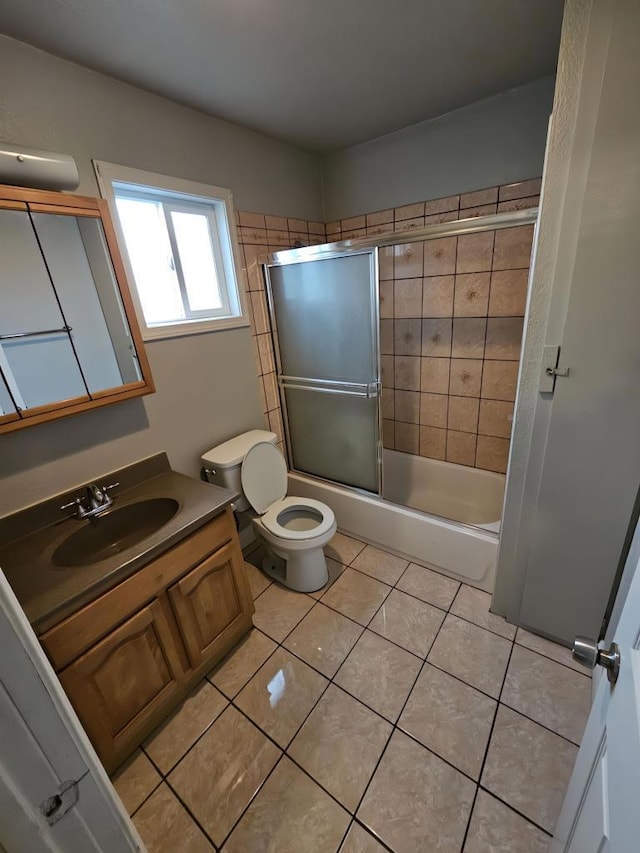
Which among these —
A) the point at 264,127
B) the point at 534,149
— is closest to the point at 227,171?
the point at 264,127

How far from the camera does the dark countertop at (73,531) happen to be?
1.02 meters

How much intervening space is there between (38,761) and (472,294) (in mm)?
2494

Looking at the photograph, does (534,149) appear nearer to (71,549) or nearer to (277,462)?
(277,462)

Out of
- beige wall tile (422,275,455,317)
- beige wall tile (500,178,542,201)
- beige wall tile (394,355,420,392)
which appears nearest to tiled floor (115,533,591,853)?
beige wall tile (394,355,420,392)

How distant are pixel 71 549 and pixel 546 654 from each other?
6.51ft

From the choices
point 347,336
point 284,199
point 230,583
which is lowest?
point 230,583

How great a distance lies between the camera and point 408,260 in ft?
7.66

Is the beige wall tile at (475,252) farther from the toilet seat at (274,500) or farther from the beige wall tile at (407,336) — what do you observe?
the toilet seat at (274,500)

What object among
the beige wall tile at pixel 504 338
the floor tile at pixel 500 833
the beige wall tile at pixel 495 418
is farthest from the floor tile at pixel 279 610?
the beige wall tile at pixel 504 338

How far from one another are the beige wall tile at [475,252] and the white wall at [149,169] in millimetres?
1048

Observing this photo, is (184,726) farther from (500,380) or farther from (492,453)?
Result: (500,380)

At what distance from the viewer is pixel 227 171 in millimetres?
1814

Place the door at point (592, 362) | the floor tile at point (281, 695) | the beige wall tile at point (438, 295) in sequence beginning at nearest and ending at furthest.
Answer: the door at point (592, 362), the floor tile at point (281, 695), the beige wall tile at point (438, 295)

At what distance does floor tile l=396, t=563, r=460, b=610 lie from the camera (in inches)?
71.1
